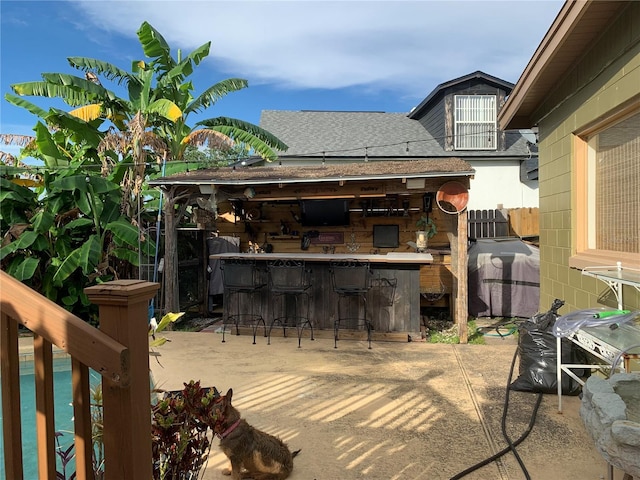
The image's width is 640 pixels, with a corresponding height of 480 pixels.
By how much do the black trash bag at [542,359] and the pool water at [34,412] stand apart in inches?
157

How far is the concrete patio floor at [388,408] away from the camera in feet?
9.73

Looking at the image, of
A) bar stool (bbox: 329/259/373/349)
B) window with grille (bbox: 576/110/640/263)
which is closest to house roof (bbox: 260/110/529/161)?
bar stool (bbox: 329/259/373/349)

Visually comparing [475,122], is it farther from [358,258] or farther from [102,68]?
[102,68]

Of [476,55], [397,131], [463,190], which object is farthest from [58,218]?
[476,55]

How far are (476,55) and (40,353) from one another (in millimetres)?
14130

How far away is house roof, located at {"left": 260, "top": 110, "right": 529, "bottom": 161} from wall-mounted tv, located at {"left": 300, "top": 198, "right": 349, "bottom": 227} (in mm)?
4220

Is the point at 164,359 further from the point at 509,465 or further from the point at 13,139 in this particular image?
the point at 13,139

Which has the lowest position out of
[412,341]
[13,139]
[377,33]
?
[412,341]

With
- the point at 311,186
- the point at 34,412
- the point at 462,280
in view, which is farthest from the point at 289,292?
the point at 34,412

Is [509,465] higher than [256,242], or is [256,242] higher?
[256,242]

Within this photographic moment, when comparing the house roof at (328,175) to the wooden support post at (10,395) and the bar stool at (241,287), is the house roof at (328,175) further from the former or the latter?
the wooden support post at (10,395)

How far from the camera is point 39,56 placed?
32.9 ft

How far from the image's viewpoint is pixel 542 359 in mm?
4203

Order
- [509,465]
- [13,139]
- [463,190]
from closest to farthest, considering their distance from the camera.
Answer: [509,465] < [463,190] < [13,139]
